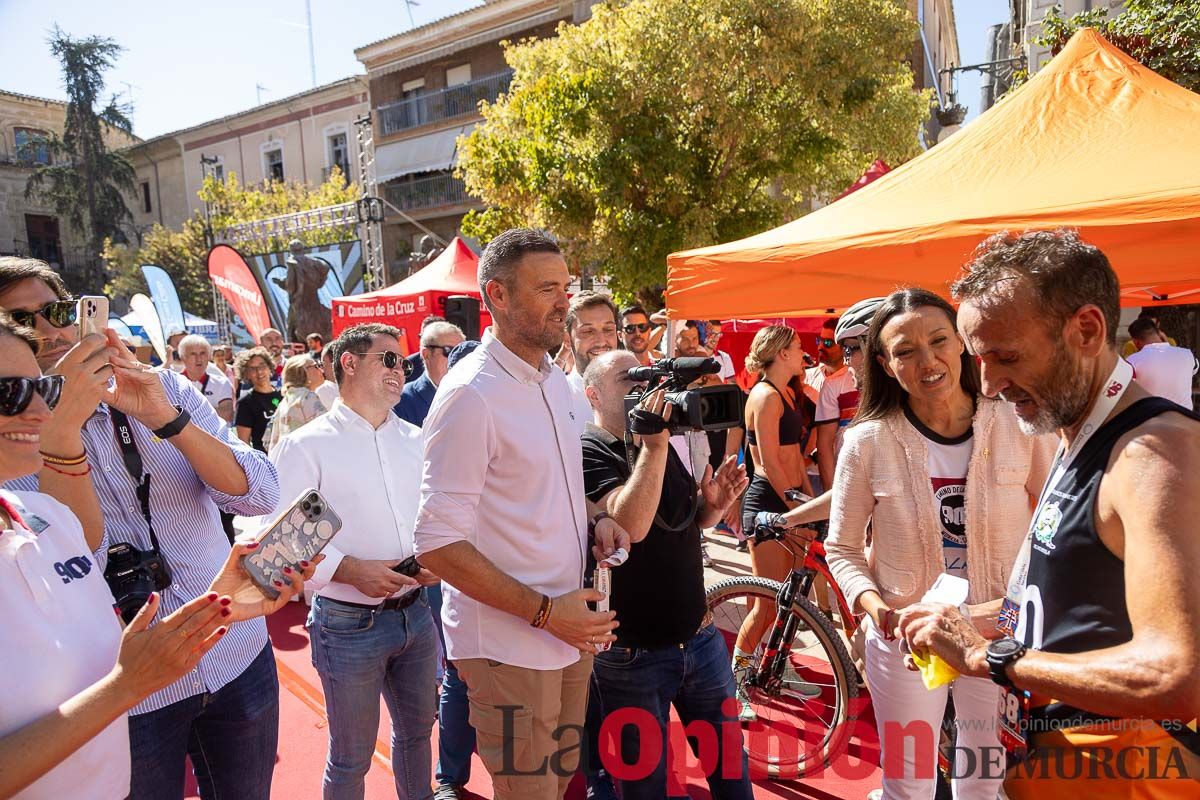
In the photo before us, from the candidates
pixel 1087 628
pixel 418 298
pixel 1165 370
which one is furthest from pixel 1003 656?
pixel 418 298

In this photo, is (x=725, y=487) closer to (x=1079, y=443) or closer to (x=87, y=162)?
(x=1079, y=443)

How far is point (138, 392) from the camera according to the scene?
1.92 m

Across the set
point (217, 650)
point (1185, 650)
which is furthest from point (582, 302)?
point (1185, 650)

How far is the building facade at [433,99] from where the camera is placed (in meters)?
21.9

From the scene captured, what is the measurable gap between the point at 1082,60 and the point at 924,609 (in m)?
4.00

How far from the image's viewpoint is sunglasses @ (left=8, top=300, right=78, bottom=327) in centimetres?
186

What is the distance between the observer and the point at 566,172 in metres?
12.0

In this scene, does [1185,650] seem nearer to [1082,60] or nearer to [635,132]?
[1082,60]

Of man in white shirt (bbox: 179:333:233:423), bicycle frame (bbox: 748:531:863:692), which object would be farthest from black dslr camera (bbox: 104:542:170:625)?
man in white shirt (bbox: 179:333:233:423)

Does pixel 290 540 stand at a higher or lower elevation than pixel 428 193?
lower

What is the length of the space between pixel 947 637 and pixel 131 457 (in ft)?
6.60

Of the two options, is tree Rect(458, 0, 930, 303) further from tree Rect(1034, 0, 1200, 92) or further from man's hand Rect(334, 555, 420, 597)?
man's hand Rect(334, 555, 420, 597)

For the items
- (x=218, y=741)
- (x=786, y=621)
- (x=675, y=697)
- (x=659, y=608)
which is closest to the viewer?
(x=218, y=741)

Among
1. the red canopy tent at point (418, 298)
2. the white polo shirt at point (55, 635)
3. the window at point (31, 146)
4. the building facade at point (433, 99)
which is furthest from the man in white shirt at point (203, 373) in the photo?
the window at point (31, 146)
